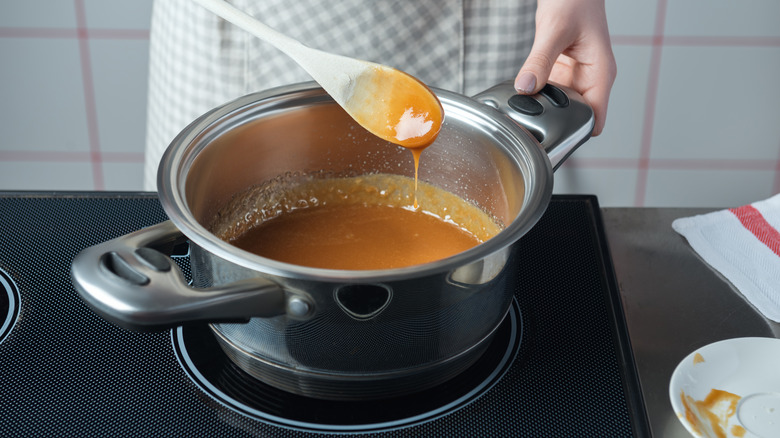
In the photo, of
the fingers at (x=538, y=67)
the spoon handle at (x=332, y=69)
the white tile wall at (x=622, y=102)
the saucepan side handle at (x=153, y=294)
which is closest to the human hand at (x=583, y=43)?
the fingers at (x=538, y=67)

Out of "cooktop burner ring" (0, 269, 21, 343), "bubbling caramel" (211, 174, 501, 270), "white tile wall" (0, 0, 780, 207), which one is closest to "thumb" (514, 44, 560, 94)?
"bubbling caramel" (211, 174, 501, 270)

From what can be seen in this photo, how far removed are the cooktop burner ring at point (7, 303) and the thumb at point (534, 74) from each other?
489mm

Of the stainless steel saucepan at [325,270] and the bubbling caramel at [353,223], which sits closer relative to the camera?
the stainless steel saucepan at [325,270]

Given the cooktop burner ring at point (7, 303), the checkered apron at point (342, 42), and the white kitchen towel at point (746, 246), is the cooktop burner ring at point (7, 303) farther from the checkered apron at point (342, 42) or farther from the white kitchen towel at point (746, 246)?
the white kitchen towel at point (746, 246)

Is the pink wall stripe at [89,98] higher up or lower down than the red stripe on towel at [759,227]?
lower down

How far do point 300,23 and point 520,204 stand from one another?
50cm

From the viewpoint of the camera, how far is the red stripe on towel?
80 centimetres

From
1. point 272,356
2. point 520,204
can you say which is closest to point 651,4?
point 520,204

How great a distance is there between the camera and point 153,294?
0.48m

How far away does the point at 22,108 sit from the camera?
1.64 metres

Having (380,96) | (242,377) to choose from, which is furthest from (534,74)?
(242,377)

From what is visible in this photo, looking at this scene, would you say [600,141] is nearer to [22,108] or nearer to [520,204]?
[520,204]

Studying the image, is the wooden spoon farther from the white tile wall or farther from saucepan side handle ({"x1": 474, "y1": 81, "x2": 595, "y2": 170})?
the white tile wall

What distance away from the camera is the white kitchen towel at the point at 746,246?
29.4 inches
